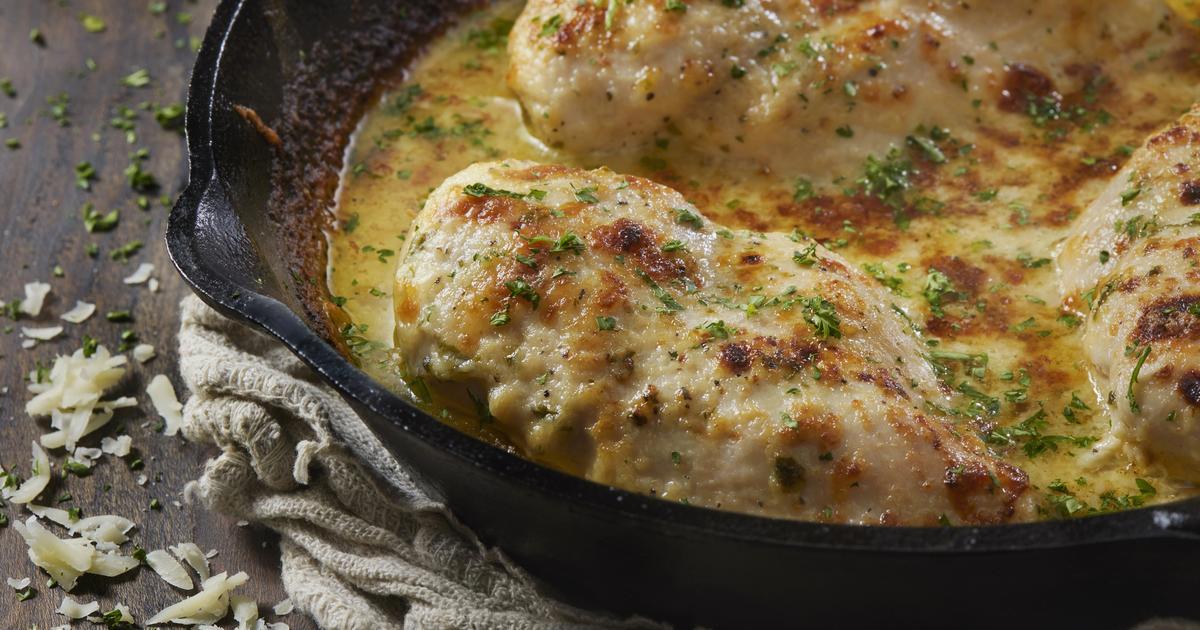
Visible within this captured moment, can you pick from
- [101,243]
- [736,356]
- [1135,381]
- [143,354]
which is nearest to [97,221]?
[101,243]

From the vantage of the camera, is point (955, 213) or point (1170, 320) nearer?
point (1170, 320)

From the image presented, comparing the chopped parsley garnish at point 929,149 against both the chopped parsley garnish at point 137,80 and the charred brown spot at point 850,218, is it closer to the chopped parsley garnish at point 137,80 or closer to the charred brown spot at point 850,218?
the charred brown spot at point 850,218

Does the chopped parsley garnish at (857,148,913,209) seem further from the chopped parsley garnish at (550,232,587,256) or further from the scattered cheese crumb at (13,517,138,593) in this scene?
the scattered cheese crumb at (13,517,138,593)

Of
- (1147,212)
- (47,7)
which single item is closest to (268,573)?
(1147,212)

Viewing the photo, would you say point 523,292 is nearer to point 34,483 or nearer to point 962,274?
point 962,274

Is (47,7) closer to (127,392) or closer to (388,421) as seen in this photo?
(127,392)
